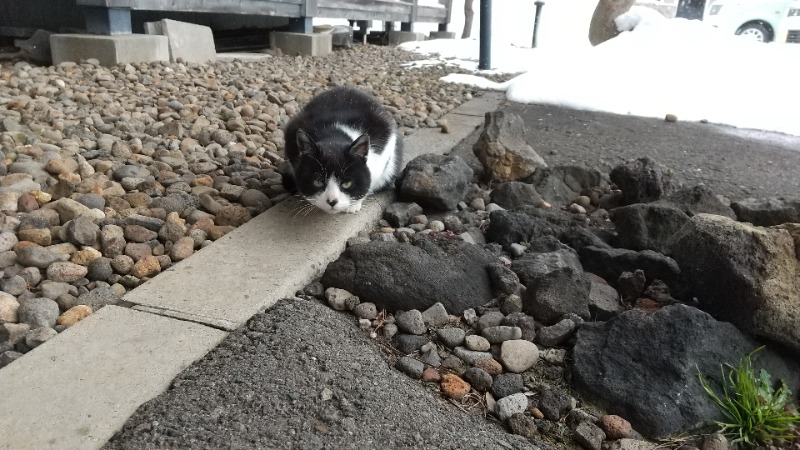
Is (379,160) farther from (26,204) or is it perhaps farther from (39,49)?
(39,49)

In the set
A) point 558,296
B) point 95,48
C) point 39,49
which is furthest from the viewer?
point 39,49

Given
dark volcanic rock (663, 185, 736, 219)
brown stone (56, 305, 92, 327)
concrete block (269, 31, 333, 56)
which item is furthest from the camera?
concrete block (269, 31, 333, 56)

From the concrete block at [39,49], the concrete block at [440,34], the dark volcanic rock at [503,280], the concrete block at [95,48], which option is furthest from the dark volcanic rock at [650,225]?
the concrete block at [440,34]

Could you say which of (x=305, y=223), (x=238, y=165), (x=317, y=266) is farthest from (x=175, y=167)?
(x=317, y=266)

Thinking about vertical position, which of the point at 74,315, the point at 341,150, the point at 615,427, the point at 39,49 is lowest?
the point at 615,427

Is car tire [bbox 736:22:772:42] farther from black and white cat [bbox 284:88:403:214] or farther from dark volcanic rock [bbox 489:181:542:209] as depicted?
black and white cat [bbox 284:88:403:214]

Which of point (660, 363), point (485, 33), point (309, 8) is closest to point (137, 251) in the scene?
→ point (660, 363)

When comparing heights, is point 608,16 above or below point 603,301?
above

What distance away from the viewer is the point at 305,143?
2.36m

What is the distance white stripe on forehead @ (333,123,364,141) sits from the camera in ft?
8.82

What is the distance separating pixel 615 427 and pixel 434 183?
1485 millimetres

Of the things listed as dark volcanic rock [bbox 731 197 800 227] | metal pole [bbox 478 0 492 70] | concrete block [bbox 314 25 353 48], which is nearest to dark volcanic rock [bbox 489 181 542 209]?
dark volcanic rock [bbox 731 197 800 227]

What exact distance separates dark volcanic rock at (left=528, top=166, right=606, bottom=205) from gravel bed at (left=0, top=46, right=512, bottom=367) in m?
1.38

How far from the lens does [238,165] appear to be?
3.14 m
